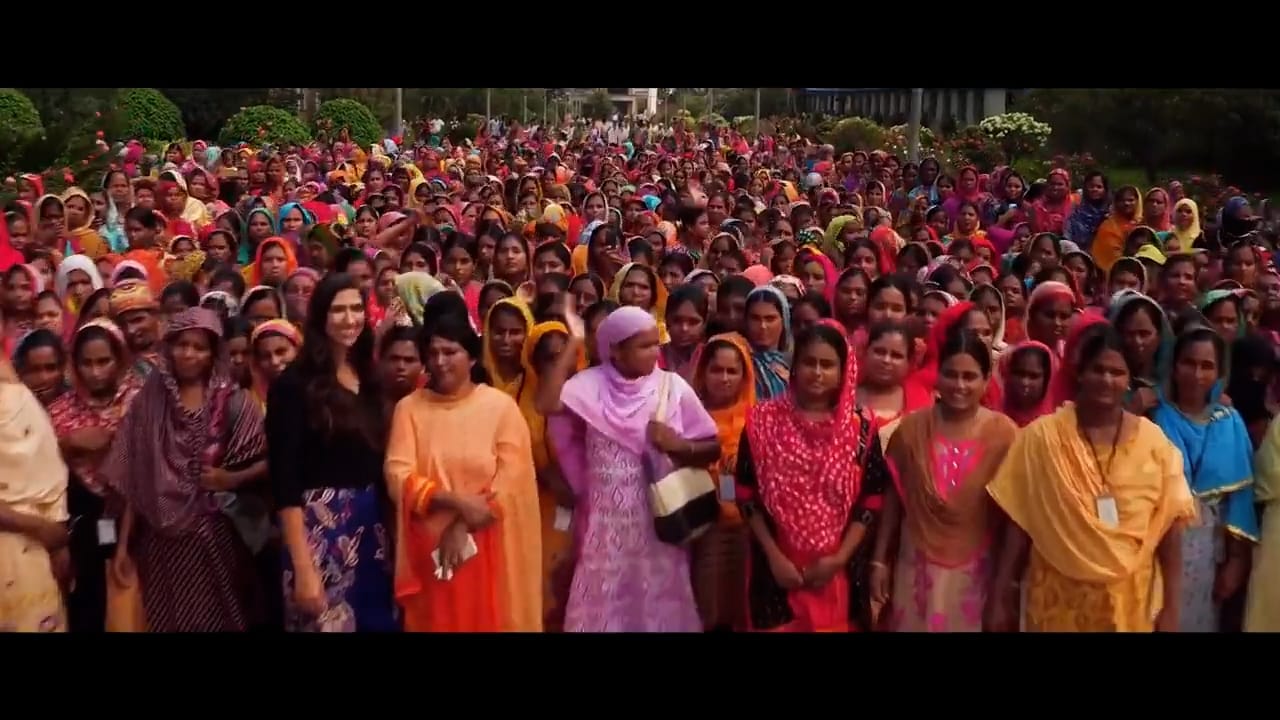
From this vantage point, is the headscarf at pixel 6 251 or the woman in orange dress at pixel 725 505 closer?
the woman in orange dress at pixel 725 505

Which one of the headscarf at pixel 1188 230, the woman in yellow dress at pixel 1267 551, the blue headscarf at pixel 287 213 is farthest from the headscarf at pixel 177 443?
the headscarf at pixel 1188 230

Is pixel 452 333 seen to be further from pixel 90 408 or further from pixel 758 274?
pixel 758 274

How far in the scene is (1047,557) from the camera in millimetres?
3836

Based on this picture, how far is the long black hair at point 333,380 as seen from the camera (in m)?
4.02

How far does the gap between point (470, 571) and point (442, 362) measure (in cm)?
66

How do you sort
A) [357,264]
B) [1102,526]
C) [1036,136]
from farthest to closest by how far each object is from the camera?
[1036,136]
[357,264]
[1102,526]

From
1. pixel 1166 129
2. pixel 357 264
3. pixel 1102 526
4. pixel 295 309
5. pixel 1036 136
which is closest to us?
pixel 1102 526

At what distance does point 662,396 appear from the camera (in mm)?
4188

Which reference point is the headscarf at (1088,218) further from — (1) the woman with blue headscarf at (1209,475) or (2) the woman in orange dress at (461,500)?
(2) the woman in orange dress at (461,500)

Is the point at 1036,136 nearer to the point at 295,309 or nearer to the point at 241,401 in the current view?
the point at 295,309

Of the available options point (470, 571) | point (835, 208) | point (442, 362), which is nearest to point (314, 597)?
point (470, 571)

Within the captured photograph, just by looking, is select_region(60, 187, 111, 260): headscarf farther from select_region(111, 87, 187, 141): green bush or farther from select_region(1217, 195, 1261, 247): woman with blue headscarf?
select_region(111, 87, 187, 141): green bush

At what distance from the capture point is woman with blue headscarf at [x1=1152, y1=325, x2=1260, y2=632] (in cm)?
409

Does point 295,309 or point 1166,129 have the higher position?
point 1166,129
